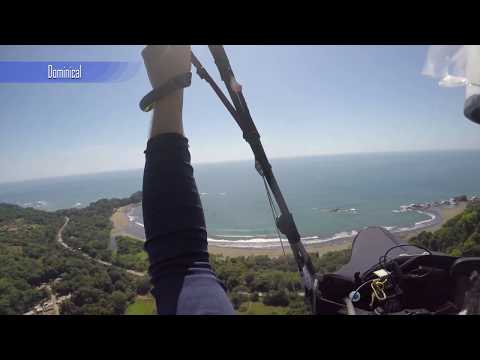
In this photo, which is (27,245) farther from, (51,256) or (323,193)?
(323,193)

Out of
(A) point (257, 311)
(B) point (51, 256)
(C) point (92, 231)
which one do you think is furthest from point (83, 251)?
(A) point (257, 311)

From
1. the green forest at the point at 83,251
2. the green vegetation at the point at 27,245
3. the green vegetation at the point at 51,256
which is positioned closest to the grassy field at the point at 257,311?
the green forest at the point at 83,251

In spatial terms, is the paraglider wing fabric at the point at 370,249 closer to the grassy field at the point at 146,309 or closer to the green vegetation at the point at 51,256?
the grassy field at the point at 146,309

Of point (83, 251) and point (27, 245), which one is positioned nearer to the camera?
point (27, 245)
